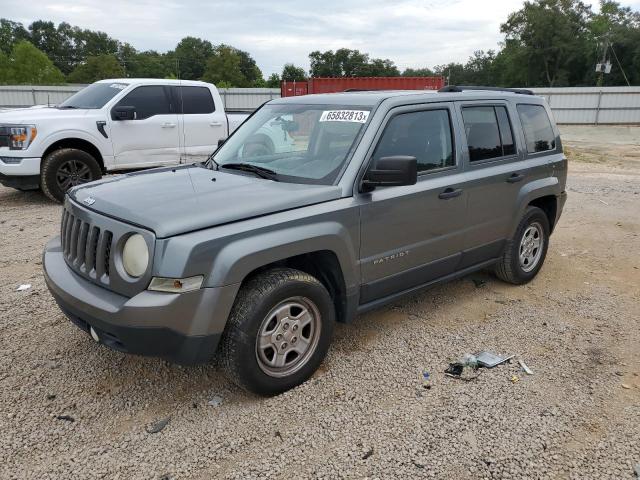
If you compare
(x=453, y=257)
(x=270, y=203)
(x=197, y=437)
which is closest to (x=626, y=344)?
(x=453, y=257)

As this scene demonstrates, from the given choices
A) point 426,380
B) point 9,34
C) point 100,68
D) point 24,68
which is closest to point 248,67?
point 100,68

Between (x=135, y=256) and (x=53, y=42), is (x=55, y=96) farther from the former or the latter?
(x=53, y=42)

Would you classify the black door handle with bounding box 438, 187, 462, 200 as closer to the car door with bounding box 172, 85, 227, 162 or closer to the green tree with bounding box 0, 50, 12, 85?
the car door with bounding box 172, 85, 227, 162

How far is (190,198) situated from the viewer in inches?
122

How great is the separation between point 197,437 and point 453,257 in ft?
7.84

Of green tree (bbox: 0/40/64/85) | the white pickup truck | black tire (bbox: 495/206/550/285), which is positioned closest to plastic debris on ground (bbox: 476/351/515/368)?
black tire (bbox: 495/206/550/285)

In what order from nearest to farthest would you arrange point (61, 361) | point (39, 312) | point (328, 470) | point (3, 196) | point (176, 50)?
point (328, 470), point (61, 361), point (39, 312), point (3, 196), point (176, 50)

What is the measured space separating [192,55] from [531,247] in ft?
360

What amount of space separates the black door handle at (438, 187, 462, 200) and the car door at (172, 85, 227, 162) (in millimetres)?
6284

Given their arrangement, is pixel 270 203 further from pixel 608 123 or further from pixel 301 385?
pixel 608 123

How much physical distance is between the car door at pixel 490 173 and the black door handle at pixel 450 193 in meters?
0.11

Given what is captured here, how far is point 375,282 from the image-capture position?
3.64 metres

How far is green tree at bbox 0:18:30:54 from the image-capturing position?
3949 inches

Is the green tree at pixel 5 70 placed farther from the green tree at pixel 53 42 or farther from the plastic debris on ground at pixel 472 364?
the plastic debris on ground at pixel 472 364
